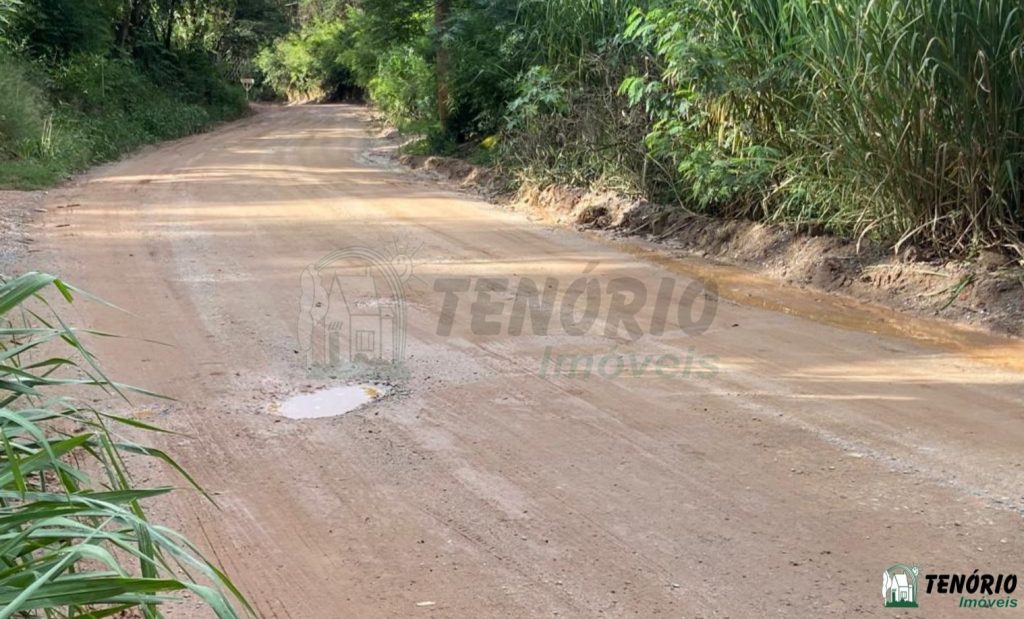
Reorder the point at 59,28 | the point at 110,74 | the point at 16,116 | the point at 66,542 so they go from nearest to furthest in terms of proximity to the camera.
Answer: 1. the point at 66,542
2. the point at 16,116
3. the point at 59,28
4. the point at 110,74

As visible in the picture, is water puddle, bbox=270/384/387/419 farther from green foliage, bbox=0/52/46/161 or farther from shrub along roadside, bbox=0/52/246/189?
green foliage, bbox=0/52/46/161

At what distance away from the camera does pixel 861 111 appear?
7.48 metres

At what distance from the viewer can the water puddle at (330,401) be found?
Answer: 4887 mm

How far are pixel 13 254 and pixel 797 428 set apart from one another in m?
7.24

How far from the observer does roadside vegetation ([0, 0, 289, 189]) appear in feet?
54.3

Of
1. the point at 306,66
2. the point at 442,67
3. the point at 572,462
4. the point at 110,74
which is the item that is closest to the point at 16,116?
the point at 442,67

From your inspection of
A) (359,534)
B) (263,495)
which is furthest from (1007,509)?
(263,495)

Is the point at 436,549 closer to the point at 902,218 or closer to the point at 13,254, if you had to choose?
the point at 902,218

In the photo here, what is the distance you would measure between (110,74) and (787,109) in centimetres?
2161

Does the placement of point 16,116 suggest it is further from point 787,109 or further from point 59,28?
point 787,109

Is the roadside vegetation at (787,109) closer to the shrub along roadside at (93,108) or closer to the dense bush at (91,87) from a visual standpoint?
the dense bush at (91,87)

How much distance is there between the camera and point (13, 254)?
871 centimetres

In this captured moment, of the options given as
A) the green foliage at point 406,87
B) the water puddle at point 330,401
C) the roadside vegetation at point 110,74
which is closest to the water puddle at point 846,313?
the water puddle at point 330,401

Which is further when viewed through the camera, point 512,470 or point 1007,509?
point 512,470
